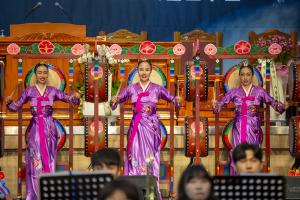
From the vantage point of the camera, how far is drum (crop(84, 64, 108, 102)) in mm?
8062

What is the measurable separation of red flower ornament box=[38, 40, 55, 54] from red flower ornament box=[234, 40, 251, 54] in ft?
6.07

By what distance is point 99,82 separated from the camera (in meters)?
8.05

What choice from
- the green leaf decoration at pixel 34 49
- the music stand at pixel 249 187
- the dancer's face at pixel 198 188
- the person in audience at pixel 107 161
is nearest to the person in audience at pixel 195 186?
the dancer's face at pixel 198 188

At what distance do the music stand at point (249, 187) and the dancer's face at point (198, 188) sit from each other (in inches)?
12.5

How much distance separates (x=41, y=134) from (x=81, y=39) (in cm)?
175

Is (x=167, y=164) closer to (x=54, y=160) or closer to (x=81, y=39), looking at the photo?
(x=54, y=160)

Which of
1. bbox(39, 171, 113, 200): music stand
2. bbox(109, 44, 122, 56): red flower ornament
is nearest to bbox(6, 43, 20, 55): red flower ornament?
bbox(109, 44, 122, 56): red flower ornament

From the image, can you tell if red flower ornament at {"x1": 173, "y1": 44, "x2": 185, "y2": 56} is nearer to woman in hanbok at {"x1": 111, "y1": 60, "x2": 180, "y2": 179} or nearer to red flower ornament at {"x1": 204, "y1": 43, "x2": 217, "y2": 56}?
red flower ornament at {"x1": 204, "y1": 43, "x2": 217, "y2": 56}

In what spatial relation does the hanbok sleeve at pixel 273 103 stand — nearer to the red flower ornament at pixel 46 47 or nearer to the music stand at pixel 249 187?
the red flower ornament at pixel 46 47

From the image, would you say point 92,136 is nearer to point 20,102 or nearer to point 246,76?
point 20,102

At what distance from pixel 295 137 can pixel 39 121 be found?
2534 millimetres

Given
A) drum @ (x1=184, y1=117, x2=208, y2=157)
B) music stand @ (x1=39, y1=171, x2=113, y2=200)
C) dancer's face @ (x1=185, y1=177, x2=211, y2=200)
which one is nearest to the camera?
dancer's face @ (x1=185, y1=177, x2=211, y2=200)

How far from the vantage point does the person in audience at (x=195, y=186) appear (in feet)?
14.7

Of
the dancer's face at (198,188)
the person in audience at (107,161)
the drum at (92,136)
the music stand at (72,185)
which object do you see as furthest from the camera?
the drum at (92,136)
